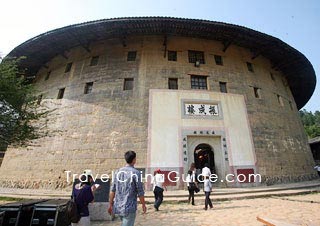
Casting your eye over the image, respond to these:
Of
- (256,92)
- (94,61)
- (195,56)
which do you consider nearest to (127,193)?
(195,56)

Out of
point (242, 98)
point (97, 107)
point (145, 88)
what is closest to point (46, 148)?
point (97, 107)

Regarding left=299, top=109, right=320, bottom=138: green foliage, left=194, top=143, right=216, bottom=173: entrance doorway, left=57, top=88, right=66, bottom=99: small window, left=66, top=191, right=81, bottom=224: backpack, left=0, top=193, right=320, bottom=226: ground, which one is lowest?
left=0, top=193, right=320, bottom=226: ground

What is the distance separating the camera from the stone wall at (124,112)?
33.0 ft

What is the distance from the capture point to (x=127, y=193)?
2.60 meters

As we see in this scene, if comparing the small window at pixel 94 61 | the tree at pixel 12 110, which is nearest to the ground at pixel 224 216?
the tree at pixel 12 110

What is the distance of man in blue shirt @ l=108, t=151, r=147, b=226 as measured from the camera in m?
2.51

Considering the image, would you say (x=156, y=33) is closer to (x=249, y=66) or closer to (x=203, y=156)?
(x=249, y=66)

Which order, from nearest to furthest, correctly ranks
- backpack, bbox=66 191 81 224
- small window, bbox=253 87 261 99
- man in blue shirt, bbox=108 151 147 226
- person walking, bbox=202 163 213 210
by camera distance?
man in blue shirt, bbox=108 151 147 226 → backpack, bbox=66 191 81 224 → person walking, bbox=202 163 213 210 → small window, bbox=253 87 261 99

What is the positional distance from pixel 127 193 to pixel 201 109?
8619 millimetres

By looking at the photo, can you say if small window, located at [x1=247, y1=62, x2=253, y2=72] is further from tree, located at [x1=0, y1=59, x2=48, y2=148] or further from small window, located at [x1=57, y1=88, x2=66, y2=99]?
tree, located at [x1=0, y1=59, x2=48, y2=148]

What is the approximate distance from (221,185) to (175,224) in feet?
19.4

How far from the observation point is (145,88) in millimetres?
11016

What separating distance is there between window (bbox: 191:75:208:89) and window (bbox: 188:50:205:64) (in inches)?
44.4

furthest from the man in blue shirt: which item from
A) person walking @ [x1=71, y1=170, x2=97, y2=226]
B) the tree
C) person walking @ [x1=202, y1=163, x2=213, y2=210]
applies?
the tree
